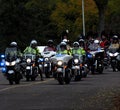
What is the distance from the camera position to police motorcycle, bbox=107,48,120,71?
36.8 meters

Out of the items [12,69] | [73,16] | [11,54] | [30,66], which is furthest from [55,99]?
[73,16]

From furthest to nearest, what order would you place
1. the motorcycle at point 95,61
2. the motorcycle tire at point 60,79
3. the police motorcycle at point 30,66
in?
the motorcycle at point 95,61, the police motorcycle at point 30,66, the motorcycle tire at point 60,79

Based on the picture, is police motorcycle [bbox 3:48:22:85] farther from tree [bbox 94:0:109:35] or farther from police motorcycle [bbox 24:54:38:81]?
tree [bbox 94:0:109:35]

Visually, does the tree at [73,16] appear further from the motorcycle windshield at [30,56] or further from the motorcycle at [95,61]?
the motorcycle windshield at [30,56]

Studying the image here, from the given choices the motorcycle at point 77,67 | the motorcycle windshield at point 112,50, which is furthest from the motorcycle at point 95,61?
the motorcycle at point 77,67

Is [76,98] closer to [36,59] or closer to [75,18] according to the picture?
[36,59]

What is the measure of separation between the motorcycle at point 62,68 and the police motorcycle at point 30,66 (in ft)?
10.7

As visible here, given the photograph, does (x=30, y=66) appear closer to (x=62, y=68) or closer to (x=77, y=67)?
(x=77, y=67)

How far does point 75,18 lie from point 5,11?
10.2 metres

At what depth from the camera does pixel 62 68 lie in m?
24.7

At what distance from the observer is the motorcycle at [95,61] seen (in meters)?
34.0

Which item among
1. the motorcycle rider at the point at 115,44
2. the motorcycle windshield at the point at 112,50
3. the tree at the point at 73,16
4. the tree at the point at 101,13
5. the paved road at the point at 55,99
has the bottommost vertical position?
the paved road at the point at 55,99

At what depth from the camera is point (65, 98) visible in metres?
18.2

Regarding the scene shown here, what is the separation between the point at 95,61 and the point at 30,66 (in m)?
6.56
